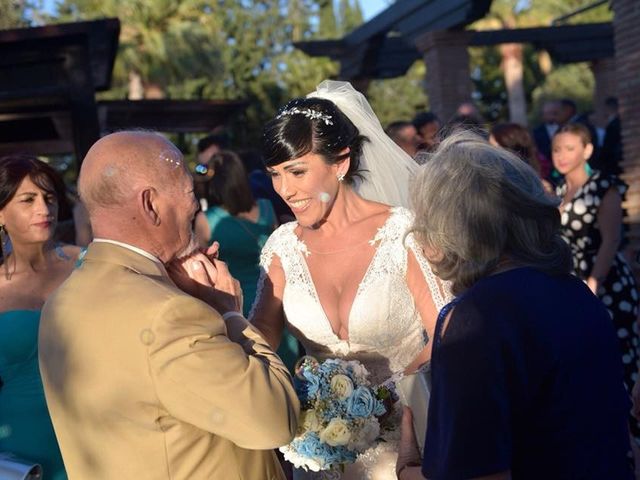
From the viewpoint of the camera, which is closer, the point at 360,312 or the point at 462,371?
the point at 462,371

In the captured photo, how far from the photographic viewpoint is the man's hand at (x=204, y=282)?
2760 mm

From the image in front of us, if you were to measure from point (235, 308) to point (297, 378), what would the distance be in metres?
0.53

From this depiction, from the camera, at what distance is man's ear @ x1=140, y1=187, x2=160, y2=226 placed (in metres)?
2.54

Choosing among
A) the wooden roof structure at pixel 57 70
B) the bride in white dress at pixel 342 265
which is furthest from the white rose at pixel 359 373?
the wooden roof structure at pixel 57 70

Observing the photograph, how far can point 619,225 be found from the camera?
6641 millimetres

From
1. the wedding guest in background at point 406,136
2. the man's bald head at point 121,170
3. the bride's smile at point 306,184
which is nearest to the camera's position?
the man's bald head at point 121,170

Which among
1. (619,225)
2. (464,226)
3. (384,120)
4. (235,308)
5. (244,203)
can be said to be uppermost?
(464,226)

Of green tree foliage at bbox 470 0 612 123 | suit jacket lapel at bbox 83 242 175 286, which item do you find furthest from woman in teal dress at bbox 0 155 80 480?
green tree foliage at bbox 470 0 612 123

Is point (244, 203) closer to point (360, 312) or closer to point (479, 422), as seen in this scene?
point (360, 312)

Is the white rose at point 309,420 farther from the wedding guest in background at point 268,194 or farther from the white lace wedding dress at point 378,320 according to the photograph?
the wedding guest in background at point 268,194

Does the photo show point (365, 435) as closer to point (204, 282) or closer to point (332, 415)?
point (332, 415)

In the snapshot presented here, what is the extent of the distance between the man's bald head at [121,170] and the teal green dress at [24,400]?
5.31 feet

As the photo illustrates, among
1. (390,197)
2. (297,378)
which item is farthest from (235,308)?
(390,197)

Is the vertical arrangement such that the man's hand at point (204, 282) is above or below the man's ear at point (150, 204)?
below
